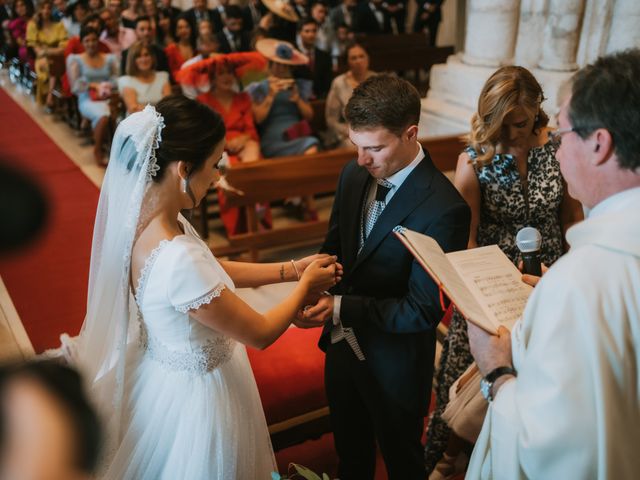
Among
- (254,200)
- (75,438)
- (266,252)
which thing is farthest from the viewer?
(266,252)

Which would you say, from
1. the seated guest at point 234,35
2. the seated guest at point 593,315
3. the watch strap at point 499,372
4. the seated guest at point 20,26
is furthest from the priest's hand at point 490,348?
the seated guest at point 20,26

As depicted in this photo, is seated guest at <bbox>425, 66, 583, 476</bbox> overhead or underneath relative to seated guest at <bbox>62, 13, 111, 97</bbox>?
overhead

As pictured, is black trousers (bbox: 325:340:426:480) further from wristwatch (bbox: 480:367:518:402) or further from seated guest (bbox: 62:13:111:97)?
seated guest (bbox: 62:13:111:97)

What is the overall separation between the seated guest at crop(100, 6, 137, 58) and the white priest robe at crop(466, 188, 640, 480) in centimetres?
885

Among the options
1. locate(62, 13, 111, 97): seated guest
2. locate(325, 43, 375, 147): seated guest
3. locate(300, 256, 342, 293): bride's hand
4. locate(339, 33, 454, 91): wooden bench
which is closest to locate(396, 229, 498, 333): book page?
locate(300, 256, 342, 293): bride's hand

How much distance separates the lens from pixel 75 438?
0.44 metres

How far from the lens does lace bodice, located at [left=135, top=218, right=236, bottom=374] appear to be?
1.64m

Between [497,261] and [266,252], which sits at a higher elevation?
[497,261]

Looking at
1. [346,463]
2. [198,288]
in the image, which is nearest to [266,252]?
[346,463]

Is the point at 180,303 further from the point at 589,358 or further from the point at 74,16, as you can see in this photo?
the point at 74,16

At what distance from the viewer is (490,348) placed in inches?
58.7

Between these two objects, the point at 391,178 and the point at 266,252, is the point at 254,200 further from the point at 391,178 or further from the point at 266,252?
the point at 391,178

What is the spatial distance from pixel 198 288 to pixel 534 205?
1.53 meters

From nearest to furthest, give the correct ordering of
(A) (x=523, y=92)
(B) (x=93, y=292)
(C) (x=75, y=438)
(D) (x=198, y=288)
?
(C) (x=75, y=438) < (D) (x=198, y=288) < (B) (x=93, y=292) < (A) (x=523, y=92)
